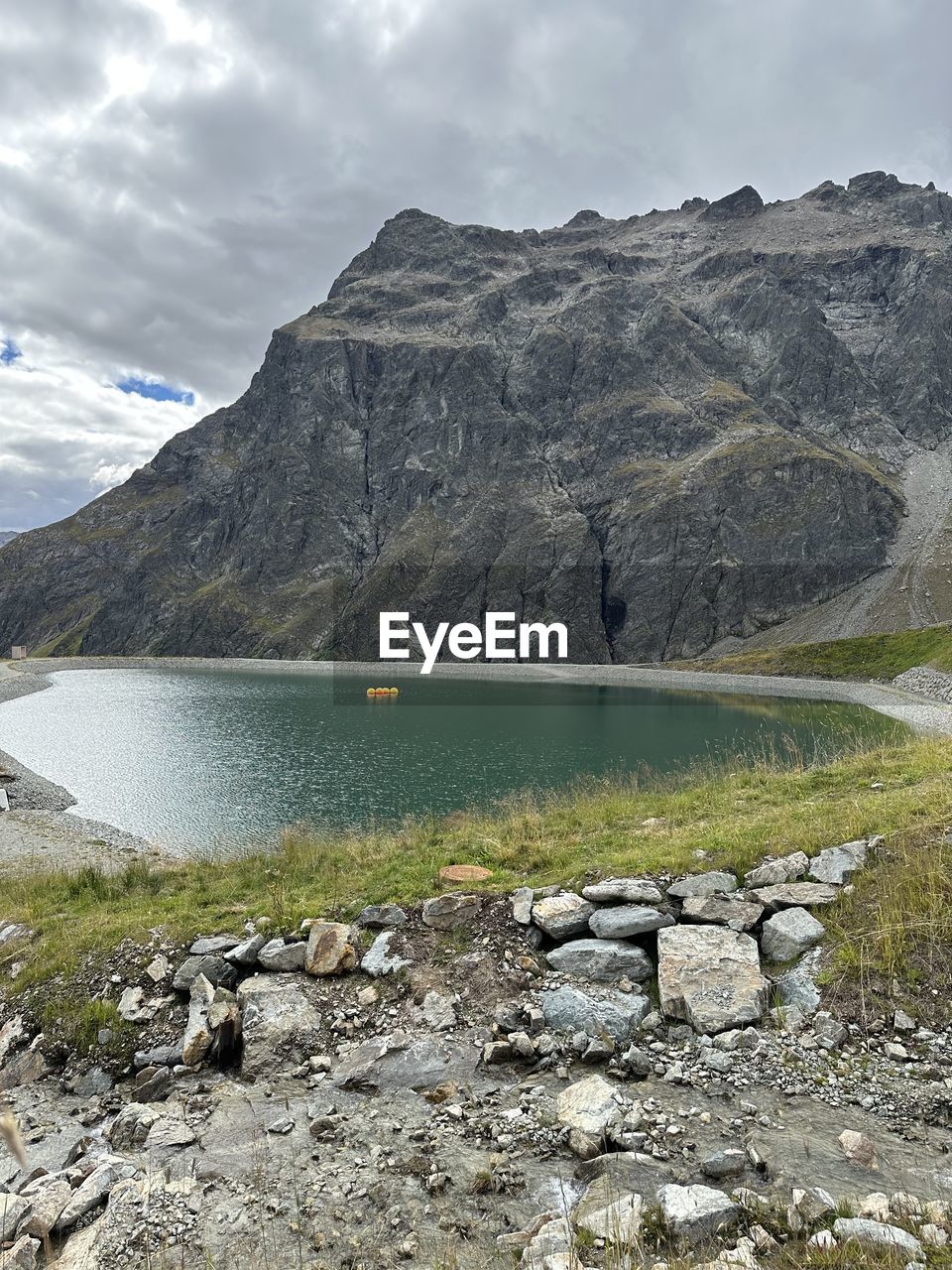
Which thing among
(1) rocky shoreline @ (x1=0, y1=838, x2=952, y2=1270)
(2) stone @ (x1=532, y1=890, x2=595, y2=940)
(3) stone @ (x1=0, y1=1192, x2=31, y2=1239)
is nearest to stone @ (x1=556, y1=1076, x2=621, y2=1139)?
(1) rocky shoreline @ (x1=0, y1=838, x2=952, y2=1270)

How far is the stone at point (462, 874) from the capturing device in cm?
1054

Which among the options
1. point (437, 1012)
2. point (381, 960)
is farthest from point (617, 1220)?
point (381, 960)

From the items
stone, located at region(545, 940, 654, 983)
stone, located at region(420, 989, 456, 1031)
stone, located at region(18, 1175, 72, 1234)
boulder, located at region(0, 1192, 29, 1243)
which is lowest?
boulder, located at region(0, 1192, 29, 1243)

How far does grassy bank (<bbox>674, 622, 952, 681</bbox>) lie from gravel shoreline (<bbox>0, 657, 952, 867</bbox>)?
3093 millimetres

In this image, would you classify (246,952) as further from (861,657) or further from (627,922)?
(861,657)

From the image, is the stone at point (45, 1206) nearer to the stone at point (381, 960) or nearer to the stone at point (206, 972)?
the stone at point (206, 972)

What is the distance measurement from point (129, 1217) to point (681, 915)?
6.26 m

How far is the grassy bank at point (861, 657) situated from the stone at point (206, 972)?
7942cm

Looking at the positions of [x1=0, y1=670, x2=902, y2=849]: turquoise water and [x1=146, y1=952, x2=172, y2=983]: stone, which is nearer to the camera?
[x1=146, y1=952, x2=172, y2=983]: stone

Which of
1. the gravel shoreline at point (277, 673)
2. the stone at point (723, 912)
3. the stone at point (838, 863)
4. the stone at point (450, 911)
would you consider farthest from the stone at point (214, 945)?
the gravel shoreline at point (277, 673)

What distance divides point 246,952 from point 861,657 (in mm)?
100075

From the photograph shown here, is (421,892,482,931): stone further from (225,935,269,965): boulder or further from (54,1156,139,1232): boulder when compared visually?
(54,1156,139,1232): boulder

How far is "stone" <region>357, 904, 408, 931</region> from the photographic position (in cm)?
911

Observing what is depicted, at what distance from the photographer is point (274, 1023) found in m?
7.52
